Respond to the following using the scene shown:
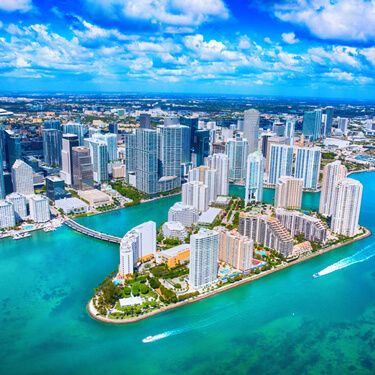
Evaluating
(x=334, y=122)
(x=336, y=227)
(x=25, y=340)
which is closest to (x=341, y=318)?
(x=336, y=227)

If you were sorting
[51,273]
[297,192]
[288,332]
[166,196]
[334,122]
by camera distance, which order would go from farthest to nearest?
1. [334,122]
2. [166,196]
3. [297,192]
4. [51,273]
5. [288,332]

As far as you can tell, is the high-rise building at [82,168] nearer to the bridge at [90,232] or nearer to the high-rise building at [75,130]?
the bridge at [90,232]

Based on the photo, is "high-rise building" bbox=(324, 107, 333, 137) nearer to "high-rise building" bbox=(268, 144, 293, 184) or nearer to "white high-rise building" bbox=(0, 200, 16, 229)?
"high-rise building" bbox=(268, 144, 293, 184)

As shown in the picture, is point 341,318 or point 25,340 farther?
point 341,318

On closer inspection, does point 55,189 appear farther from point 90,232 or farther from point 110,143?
point 110,143

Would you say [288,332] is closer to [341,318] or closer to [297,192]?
[341,318]

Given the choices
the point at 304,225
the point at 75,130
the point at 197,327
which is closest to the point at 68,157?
the point at 75,130

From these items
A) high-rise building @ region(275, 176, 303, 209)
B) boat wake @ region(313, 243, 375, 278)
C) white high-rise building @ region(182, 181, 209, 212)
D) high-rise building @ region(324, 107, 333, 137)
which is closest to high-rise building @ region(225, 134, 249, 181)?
high-rise building @ region(275, 176, 303, 209)
